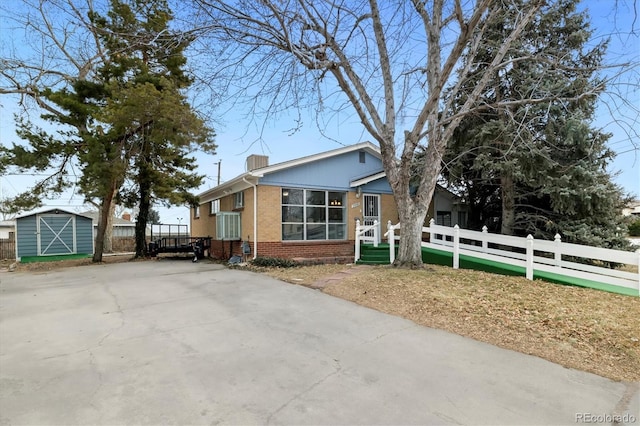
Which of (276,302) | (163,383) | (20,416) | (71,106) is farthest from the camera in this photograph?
(71,106)

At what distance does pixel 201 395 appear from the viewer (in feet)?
9.84

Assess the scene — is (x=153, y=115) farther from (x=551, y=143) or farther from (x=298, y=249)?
(x=551, y=143)

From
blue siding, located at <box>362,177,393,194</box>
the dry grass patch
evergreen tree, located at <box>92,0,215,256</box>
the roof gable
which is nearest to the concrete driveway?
the dry grass patch

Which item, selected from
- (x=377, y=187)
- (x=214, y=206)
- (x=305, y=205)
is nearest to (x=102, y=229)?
(x=214, y=206)

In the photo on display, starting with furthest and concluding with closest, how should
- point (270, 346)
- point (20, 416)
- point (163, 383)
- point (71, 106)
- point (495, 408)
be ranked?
point (71, 106)
point (270, 346)
point (163, 383)
point (495, 408)
point (20, 416)

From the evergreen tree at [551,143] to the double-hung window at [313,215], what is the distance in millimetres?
4859

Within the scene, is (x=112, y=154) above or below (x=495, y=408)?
above

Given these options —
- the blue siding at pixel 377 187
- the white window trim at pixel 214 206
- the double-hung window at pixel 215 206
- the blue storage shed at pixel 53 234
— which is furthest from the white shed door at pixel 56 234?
the blue siding at pixel 377 187

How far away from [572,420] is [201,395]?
308 centimetres

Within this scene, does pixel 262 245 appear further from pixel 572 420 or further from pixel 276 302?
pixel 572 420

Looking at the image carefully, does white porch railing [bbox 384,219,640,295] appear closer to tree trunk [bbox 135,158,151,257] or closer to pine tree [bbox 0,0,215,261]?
pine tree [bbox 0,0,215,261]

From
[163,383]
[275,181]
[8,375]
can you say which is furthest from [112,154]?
[163,383]
